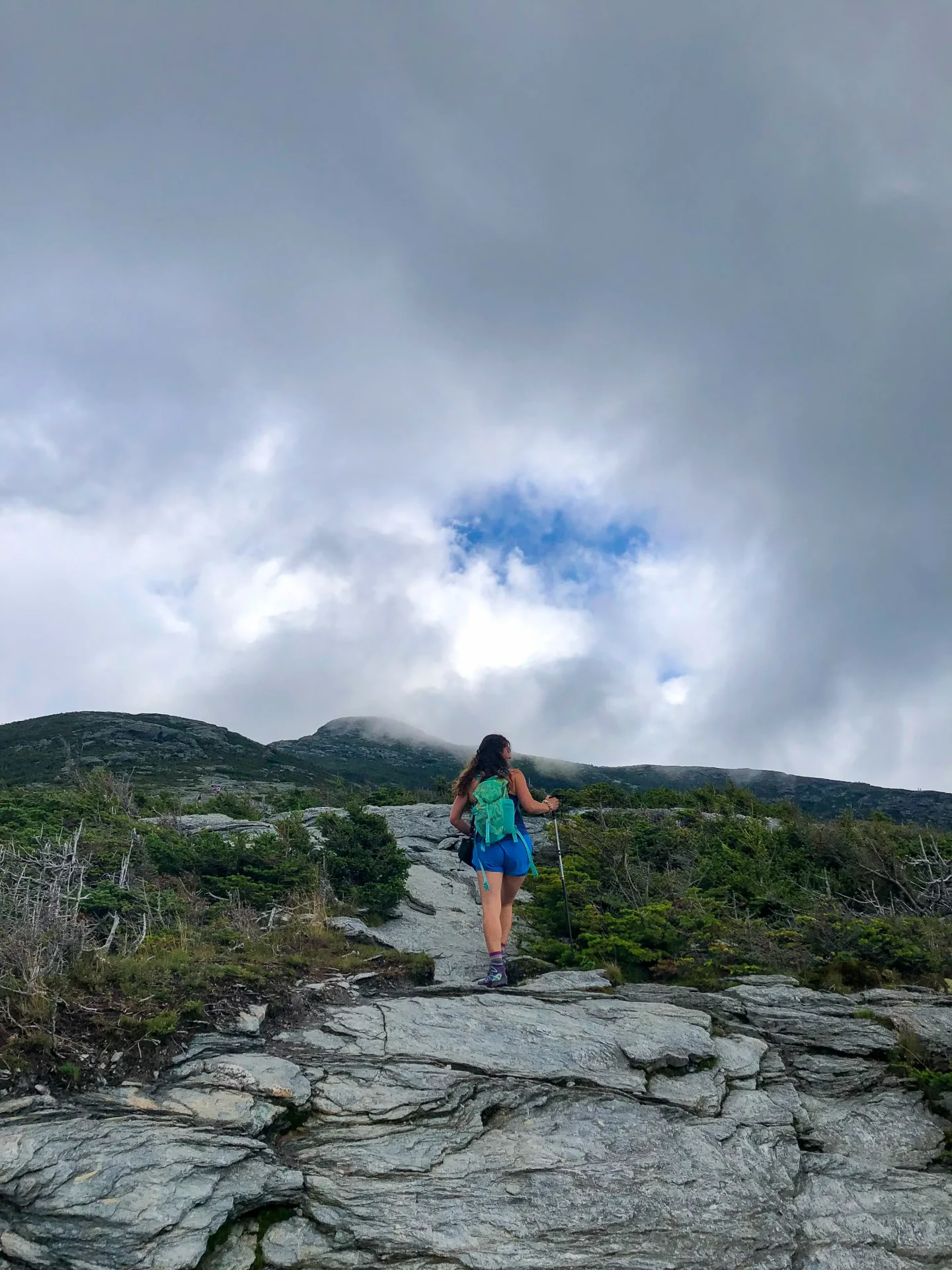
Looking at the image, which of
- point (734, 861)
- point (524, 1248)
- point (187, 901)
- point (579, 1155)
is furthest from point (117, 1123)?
point (734, 861)

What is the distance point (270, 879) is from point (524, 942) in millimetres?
3517

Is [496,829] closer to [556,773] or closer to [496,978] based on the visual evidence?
[496,978]

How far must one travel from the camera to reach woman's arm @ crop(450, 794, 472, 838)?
762 centimetres

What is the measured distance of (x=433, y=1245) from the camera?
374 centimetres

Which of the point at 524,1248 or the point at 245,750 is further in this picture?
the point at 245,750

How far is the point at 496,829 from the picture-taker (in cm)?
735

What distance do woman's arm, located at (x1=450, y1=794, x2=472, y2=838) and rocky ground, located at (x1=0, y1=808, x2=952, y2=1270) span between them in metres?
1.63

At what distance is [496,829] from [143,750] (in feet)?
202

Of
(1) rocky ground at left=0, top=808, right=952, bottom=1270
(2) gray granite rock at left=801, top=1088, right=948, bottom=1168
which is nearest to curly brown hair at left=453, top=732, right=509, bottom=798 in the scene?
(1) rocky ground at left=0, top=808, right=952, bottom=1270

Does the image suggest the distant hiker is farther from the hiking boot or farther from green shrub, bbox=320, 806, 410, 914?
green shrub, bbox=320, 806, 410, 914

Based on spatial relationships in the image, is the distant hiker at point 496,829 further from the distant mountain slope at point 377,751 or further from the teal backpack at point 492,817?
the distant mountain slope at point 377,751

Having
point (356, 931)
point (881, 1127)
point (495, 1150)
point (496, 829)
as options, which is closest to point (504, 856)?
point (496, 829)

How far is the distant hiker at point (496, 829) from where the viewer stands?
23.7 feet

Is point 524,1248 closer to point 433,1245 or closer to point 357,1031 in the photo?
point 433,1245
